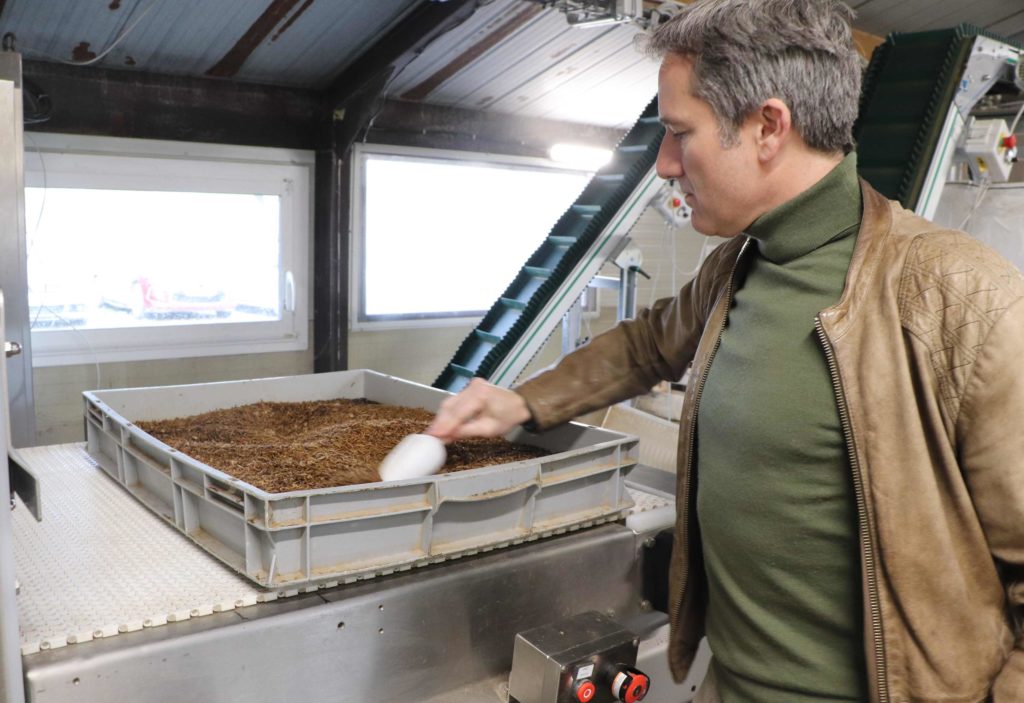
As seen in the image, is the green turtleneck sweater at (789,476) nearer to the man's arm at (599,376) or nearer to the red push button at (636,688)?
the red push button at (636,688)

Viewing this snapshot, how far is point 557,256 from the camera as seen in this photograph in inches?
153

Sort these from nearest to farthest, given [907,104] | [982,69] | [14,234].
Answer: [14,234], [982,69], [907,104]

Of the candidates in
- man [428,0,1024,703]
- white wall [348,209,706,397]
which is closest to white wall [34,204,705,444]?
white wall [348,209,706,397]

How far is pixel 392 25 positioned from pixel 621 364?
3122 mm

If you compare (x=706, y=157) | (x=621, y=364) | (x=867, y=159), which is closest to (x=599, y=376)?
(x=621, y=364)

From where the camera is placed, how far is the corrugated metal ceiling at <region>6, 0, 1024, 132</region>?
355 cm

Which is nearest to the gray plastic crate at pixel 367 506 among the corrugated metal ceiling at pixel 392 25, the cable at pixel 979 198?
the corrugated metal ceiling at pixel 392 25

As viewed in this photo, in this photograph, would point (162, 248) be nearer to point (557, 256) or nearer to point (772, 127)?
point (557, 256)

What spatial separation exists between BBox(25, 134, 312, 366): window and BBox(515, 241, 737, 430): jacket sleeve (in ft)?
10.9

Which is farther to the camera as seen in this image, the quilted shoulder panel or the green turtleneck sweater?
the green turtleneck sweater

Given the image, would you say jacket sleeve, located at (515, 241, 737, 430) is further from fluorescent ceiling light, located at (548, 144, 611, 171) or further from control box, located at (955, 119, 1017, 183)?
fluorescent ceiling light, located at (548, 144, 611, 171)

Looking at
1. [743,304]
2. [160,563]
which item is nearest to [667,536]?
[743,304]

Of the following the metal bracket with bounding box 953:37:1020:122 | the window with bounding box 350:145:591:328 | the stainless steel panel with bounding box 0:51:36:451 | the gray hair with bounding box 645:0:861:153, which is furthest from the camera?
the window with bounding box 350:145:591:328

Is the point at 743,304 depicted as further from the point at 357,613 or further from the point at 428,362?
the point at 428,362
